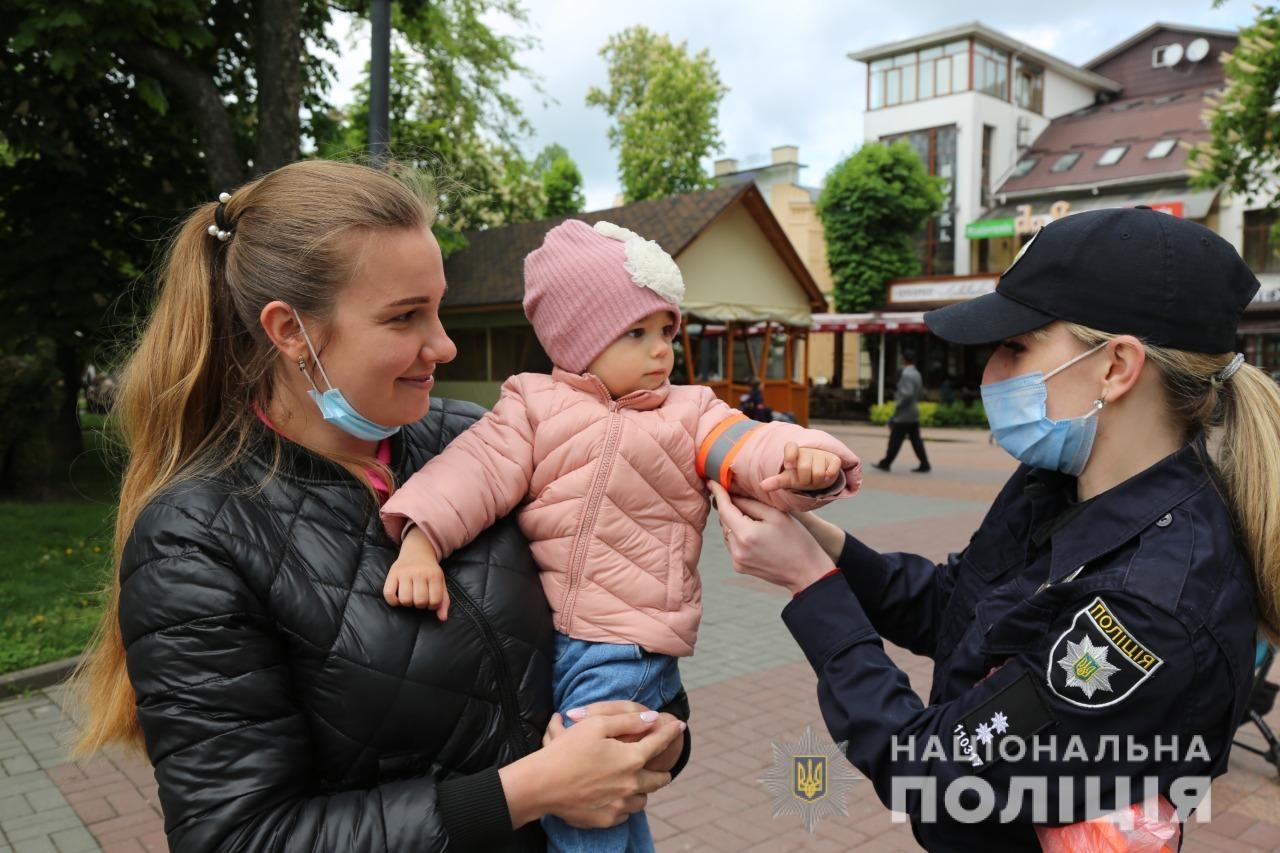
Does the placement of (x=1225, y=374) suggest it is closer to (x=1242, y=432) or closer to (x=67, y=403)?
(x=1242, y=432)

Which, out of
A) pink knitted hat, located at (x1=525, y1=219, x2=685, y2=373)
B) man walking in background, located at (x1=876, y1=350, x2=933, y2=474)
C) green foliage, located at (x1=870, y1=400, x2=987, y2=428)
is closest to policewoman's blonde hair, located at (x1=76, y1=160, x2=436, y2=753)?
pink knitted hat, located at (x1=525, y1=219, x2=685, y2=373)

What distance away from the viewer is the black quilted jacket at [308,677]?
1322mm

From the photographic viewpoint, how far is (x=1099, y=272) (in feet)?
5.37

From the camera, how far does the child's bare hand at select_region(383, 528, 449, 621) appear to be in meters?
1.46

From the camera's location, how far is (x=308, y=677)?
1.41m

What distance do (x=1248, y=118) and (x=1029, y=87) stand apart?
94.6ft

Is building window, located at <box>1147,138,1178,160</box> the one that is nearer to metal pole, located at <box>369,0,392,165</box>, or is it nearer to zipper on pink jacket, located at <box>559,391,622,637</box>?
metal pole, located at <box>369,0,392,165</box>

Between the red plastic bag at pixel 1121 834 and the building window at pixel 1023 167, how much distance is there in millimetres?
38435

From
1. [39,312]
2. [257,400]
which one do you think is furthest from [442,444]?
[39,312]

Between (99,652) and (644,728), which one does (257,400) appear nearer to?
(99,652)

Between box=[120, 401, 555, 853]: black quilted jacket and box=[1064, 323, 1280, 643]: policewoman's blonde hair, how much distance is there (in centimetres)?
123

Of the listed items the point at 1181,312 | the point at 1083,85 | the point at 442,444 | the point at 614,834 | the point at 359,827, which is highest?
the point at 1083,85

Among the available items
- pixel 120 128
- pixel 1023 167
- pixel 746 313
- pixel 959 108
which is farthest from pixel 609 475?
pixel 1023 167

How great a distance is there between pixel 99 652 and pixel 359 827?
→ 72cm
